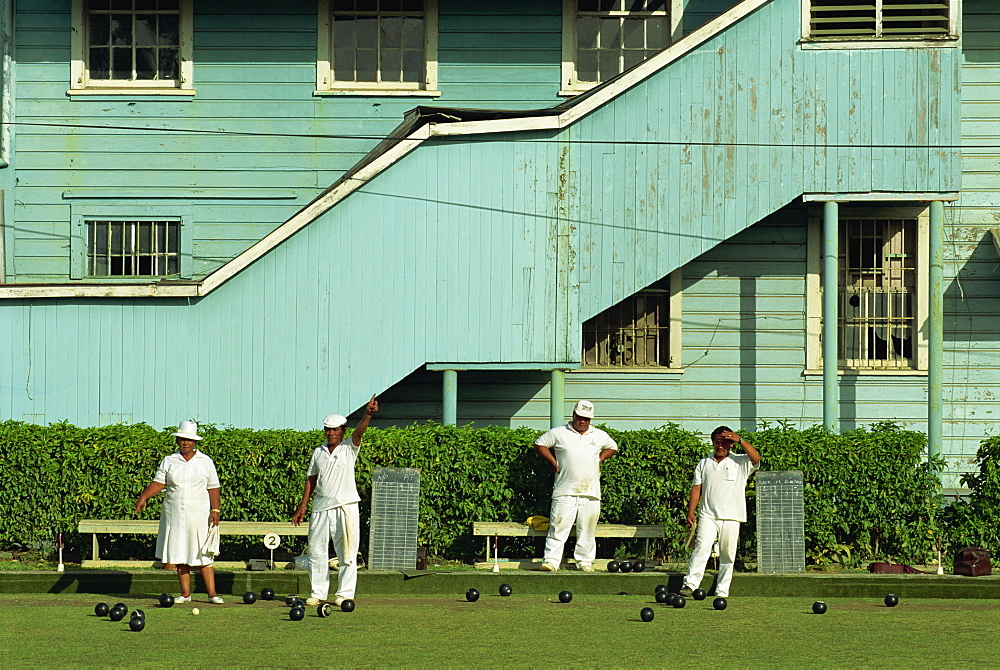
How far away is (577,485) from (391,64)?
26.6 feet

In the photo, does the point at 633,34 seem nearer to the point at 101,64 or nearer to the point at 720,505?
the point at 101,64

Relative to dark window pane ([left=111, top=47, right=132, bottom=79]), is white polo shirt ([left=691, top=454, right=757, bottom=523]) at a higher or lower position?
lower

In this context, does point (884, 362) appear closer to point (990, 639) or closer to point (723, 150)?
point (723, 150)

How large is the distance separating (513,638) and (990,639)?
3.71 meters

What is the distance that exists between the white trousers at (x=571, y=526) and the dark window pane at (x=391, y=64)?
315 inches

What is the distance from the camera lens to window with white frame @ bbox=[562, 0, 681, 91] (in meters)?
20.0

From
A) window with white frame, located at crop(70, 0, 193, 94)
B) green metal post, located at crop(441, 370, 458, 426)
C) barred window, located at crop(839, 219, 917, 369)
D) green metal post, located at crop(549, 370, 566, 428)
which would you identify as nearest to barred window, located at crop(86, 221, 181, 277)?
window with white frame, located at crop(70, 0, 193, 94)

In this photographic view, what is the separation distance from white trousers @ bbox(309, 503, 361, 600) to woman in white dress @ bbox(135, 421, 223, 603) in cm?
101

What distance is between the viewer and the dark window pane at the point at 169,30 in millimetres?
20266

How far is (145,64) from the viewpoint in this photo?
66.6ft

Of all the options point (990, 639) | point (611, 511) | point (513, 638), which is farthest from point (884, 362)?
point (513, 638)

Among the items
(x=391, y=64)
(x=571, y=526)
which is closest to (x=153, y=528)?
(x=571, y=526)

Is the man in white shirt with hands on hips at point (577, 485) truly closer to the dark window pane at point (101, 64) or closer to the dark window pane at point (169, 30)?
the dark window pane at point (169, 30)

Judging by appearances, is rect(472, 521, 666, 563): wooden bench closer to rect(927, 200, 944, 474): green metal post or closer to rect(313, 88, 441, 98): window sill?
rect(927, 200, 944, 474): green metal post
